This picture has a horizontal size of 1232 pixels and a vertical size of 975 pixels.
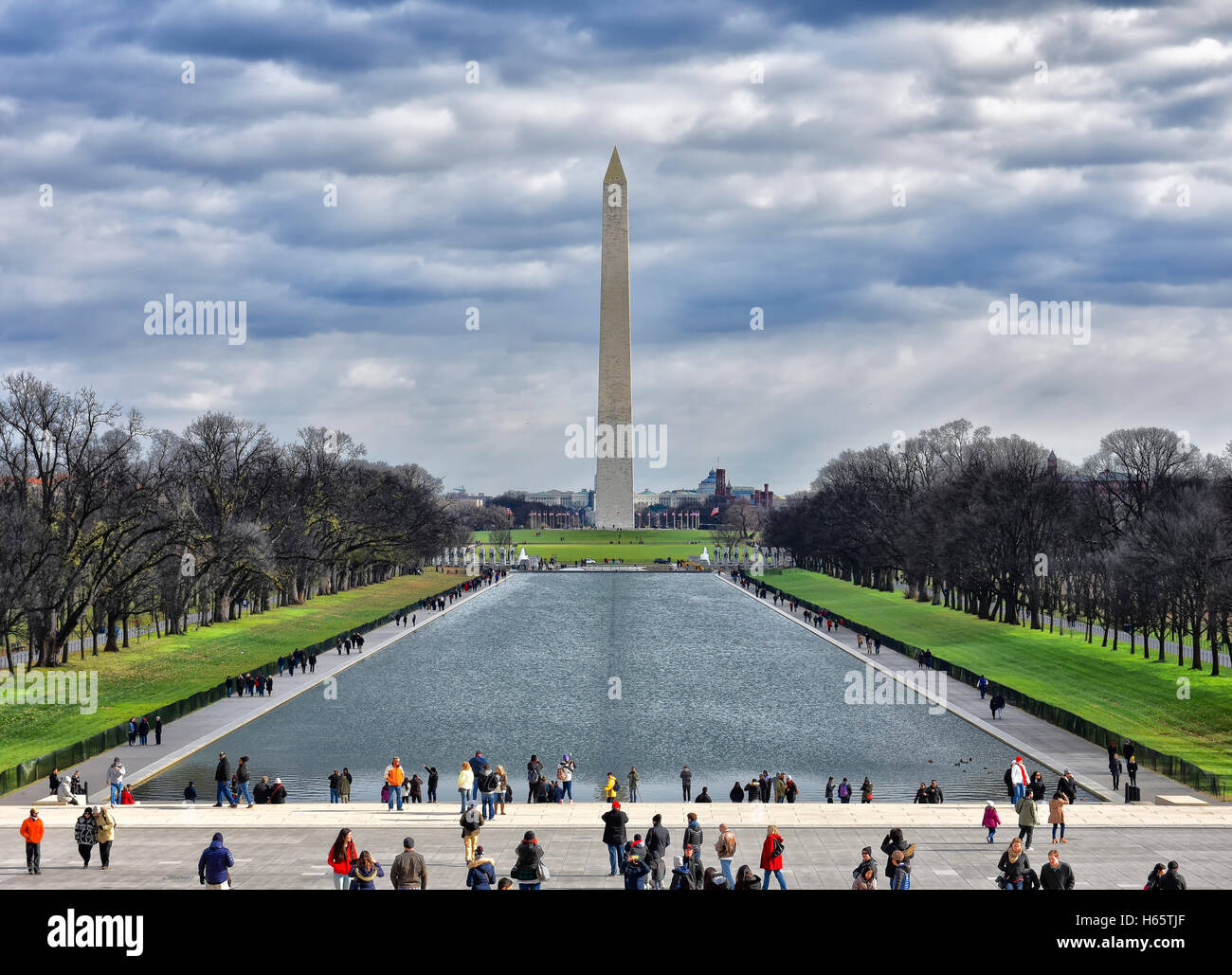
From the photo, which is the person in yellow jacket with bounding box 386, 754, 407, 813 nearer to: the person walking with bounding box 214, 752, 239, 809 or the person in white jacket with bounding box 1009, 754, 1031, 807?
the person walking with bounding box 214, 752, 239, 809

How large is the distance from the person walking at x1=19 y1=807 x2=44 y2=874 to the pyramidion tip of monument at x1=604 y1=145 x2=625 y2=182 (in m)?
109

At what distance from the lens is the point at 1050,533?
73.7m

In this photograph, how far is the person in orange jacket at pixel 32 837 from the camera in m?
20.5

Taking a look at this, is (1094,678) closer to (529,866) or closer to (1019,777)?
(1019,777)

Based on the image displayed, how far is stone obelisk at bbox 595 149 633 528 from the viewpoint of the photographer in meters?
124

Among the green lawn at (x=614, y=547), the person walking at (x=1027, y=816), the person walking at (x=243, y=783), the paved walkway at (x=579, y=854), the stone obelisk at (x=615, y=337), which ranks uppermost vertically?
the stone obelisk at (x=615, y=337)

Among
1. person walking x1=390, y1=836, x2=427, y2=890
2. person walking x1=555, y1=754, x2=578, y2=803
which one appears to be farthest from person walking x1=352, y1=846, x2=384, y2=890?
person walking x1=555, y1=754, x2=578, y2=803

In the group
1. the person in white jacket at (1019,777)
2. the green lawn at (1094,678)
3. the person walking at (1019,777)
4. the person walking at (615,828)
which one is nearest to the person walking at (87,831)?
the person walking at (615,828)

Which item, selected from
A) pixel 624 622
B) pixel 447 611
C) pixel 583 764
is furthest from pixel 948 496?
pixel 583 764

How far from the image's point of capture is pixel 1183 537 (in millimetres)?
56062

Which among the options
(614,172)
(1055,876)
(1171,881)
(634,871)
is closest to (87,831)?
(634,871)

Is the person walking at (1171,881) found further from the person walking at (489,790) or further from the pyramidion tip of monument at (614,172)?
the pyramidion tip of monument at (614,172)

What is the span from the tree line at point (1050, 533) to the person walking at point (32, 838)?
4292 centimetres

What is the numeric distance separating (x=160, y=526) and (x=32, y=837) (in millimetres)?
42305
